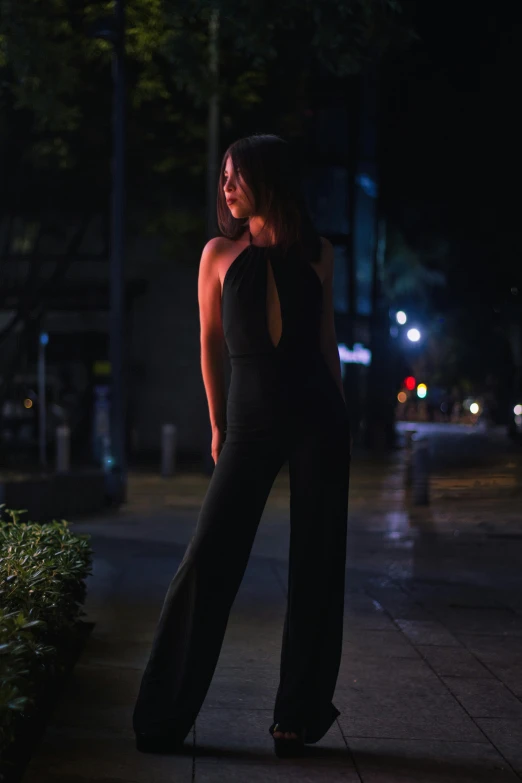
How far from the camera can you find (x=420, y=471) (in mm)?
15820

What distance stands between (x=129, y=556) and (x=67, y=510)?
397 cm

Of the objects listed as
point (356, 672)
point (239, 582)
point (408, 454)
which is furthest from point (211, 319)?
point (408, 454)

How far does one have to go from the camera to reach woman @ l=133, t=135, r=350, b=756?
402 cm

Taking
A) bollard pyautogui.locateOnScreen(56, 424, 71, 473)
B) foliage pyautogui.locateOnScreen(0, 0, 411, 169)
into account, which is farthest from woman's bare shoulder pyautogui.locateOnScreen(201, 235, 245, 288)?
bollard pyautogui.locateOnScreen(56, 424, 71, 473)

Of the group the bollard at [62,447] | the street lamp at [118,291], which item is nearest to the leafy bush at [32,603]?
the street lamp at [118,291]

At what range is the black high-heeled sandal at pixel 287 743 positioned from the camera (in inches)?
161

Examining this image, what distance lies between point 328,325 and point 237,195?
0.52 m

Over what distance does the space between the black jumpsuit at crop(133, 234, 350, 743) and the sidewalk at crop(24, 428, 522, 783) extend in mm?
221

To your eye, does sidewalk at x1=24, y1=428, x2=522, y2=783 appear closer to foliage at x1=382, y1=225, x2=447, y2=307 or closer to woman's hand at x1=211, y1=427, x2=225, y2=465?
woman's hand at x1=211, y1=427, x2=225, y2=465

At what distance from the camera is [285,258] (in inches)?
161

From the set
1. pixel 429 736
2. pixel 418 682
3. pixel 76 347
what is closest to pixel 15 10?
pixel 418 682

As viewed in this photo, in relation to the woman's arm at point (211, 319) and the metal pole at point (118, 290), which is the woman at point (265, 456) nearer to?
the woman's arm at point (211, 319)

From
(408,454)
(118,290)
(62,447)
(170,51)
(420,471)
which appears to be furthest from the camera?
(62,447)

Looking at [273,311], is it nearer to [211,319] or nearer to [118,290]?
[211,319]
